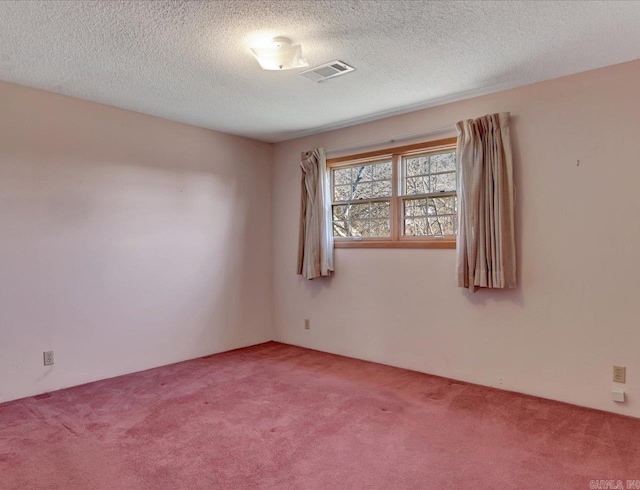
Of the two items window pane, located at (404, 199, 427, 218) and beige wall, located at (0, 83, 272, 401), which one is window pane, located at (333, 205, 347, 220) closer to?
window pane, located at (404, 199, 427, 218)

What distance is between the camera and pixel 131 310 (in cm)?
382

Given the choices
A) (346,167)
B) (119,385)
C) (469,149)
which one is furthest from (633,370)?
(119,385)

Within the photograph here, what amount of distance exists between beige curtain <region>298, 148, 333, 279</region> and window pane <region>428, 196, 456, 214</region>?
1.14 metres

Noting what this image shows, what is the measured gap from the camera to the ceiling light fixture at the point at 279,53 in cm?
249

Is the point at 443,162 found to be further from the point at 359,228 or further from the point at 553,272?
the point at 553,272

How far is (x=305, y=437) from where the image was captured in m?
2.53

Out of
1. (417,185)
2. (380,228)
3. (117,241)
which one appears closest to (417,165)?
(417,185)

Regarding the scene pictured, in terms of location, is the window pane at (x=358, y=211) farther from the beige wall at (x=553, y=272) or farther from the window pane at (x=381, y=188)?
the beige wall at (x=553, y=272)

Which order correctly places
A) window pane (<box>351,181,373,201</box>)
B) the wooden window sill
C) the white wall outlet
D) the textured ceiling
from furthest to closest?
window pane (<box>351,181,373,201</box>)
the wooden window sill
the white wall outlet
the textured ceiling

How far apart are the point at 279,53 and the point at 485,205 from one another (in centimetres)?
193

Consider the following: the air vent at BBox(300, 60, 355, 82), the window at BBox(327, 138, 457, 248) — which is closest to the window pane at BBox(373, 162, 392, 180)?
the window at BBox(327, 138, 457, 248)

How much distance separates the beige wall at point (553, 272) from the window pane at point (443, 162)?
0.28 meters

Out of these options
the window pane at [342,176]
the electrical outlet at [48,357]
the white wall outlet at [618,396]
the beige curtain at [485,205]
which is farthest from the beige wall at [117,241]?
the white wall outlet at [618,396]

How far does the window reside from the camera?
375cm
